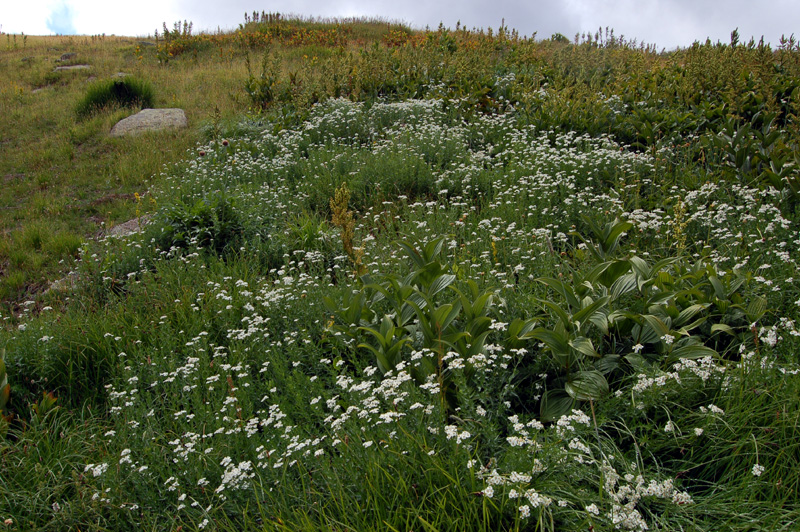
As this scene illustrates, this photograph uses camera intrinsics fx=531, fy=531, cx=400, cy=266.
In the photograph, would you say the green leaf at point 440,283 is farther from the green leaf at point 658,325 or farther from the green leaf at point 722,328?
the green leaf at point 722,328

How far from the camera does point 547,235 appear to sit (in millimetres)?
Answer: 5062

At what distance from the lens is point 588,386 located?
3.04m

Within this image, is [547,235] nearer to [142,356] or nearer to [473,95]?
[142,356]

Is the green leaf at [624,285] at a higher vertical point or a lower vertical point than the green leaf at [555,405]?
higher

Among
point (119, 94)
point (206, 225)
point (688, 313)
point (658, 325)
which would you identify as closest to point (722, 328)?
point (688, 313)

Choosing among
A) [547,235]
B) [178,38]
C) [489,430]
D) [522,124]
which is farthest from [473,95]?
[178,38]

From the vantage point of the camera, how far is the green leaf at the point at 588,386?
2.99 metres

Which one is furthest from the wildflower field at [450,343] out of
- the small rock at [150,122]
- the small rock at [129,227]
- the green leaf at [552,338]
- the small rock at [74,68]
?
the small rock at [74,68]

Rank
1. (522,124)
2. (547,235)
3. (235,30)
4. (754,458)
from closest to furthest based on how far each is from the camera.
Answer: (754,458) → (547,235) → (522,124) → (235,30)

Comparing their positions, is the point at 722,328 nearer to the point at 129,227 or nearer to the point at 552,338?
the point at 552,338

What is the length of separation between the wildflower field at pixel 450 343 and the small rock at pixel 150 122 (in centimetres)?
370

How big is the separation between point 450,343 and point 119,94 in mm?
13668

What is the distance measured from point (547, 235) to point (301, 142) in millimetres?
5552

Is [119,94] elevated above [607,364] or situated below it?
above
